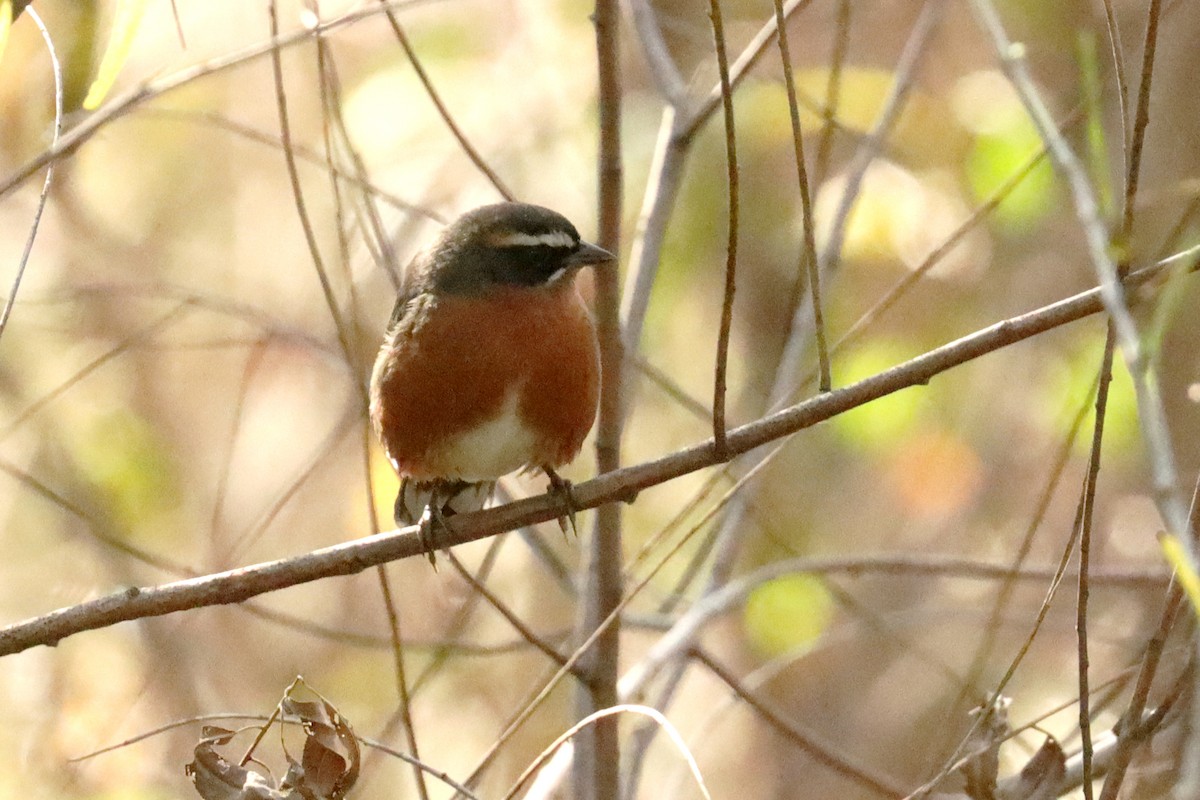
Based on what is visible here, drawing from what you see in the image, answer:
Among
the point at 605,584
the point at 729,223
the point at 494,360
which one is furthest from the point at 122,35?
the point at 605,584

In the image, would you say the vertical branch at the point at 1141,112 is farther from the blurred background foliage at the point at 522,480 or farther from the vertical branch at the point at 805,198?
the blurred background foliage at the point at 522,480

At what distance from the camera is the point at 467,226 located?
14.9ft

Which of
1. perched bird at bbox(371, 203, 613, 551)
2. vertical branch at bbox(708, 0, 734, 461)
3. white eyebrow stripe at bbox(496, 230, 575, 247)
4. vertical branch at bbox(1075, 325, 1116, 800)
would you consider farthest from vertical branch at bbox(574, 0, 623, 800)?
vertical branch at bbox(1075, 325, 1116, 800)

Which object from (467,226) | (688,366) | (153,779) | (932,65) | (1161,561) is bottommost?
(153,779)

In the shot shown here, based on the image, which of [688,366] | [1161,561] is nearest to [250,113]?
[688,366]

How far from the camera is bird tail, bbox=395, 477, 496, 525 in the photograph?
185 inches

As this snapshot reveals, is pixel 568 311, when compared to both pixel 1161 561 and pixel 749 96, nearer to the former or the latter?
pixel 749 96

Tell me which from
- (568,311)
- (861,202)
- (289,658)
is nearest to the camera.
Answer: (568,311)

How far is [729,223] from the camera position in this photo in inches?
95.3

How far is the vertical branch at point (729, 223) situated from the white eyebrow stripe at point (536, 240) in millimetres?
1641

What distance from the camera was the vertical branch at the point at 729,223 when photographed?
2.30 meters

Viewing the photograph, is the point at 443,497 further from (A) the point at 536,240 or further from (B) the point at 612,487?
(B) the point at 612,487

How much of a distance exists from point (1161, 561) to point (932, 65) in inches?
114

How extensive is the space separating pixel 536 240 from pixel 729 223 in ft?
6.59
